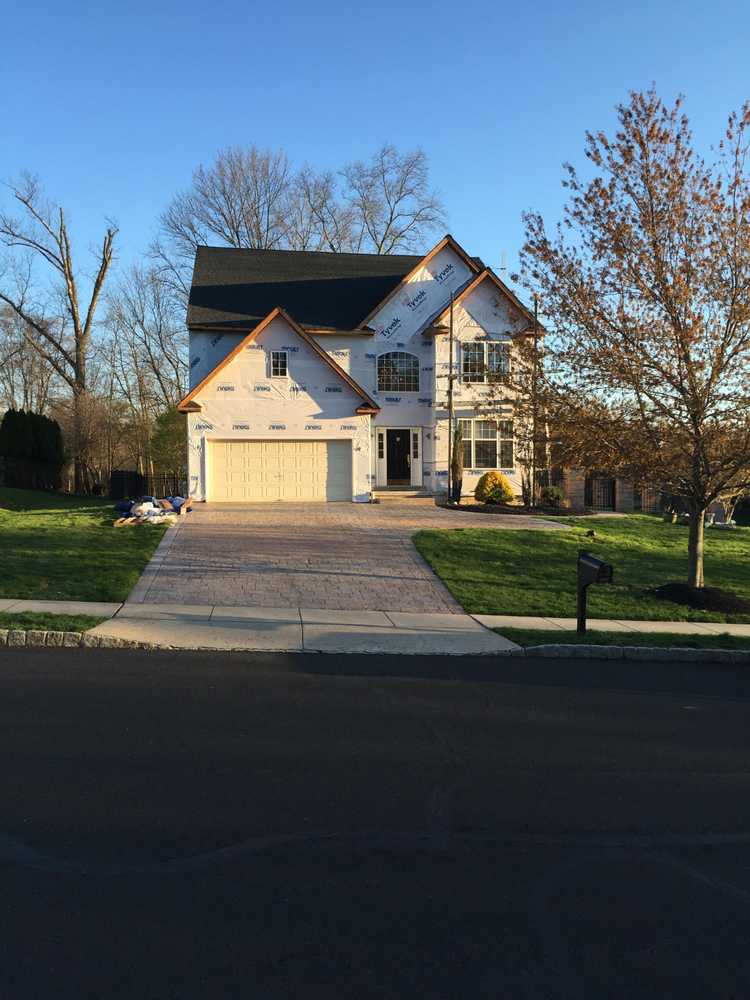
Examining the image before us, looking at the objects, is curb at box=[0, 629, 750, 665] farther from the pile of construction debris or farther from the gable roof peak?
the gable roof peak

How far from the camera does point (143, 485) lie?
3928 cm

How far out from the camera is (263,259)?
3459cm

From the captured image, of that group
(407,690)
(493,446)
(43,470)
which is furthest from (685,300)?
(43,470)

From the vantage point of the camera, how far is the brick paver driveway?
13.8m

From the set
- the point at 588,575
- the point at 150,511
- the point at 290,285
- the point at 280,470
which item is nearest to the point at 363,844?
the point at 588,575

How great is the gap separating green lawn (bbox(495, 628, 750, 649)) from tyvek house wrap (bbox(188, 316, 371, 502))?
15871 mm

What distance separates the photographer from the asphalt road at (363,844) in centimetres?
333

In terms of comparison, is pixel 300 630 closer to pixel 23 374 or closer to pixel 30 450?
pixel 30 450

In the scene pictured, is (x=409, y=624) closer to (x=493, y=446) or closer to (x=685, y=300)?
(x=685, y=300)

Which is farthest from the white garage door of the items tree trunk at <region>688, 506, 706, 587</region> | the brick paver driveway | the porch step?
tree trunk at <region>688, 506, 706, 587</region>

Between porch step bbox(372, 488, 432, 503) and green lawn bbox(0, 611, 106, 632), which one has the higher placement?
porch step bbox(372, 488, 432, 503)

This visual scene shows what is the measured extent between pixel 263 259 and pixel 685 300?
2440 cm

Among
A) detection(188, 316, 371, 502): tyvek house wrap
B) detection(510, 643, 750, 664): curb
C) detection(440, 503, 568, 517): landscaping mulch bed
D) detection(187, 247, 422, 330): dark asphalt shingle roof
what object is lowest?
detection(510, 643, 750, 664): curb

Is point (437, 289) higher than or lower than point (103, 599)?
higher
